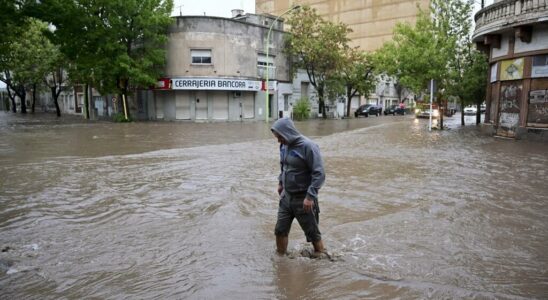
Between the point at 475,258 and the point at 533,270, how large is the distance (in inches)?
22.8

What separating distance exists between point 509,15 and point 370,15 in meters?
48.4

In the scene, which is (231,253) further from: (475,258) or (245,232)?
(475,258)

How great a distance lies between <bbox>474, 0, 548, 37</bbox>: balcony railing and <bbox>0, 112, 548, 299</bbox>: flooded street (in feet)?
20.5

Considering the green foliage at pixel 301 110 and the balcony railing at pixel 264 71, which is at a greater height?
the balcony railing at pixel 264 71

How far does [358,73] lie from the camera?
136 ft

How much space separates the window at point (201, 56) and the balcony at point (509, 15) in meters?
19.2

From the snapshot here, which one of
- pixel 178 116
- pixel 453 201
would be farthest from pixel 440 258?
pixel 178 116

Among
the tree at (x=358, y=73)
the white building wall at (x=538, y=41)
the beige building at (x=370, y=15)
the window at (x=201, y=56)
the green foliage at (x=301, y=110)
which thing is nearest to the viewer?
the white building wall at (x=538, y=41)

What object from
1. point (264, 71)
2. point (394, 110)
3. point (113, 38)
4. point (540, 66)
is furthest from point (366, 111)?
point (540, 66)

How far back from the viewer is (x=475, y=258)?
4992 millimetres

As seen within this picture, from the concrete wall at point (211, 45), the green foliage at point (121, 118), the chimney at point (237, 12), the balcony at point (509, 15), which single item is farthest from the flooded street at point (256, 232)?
the chimney at point (237, 12)

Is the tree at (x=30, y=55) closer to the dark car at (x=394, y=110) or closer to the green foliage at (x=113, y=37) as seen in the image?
the green foliage at (x=113, y=37)

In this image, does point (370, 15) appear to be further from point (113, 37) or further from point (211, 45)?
point (113, 37)

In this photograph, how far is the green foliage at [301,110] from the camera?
36656mm
